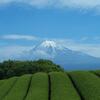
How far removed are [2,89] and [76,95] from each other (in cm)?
796

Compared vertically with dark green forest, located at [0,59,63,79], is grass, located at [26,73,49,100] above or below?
below

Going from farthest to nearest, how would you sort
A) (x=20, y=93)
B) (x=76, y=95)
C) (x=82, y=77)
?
(x=82, y=77)
(x=20, y=93)
(x=76, y=95)

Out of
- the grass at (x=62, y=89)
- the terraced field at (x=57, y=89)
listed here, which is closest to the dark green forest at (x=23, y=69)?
the terraced field at (x=57, y=89)

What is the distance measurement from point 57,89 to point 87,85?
1.82 metres

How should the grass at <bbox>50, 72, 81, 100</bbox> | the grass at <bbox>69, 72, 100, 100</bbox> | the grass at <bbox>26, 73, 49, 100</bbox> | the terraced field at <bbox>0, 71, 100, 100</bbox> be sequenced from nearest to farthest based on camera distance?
the grass at <bbox>69, 72, 100, 100</bbox>, the grass at <bbox>50, 72, 81, 100</bbox>, the terraced field at <bbox>0, 71, 100, 100</bbox>, the grass at <bbox>26, 73, 49, 100</bbox>

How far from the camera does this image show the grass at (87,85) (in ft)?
73.1

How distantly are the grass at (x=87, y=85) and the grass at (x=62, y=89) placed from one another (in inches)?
17.2

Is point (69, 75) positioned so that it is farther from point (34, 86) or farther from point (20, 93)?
point (20, 93)

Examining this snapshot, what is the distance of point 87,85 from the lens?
2600cm

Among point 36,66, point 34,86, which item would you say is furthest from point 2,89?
point 36,66

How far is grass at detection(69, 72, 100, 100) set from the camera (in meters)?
22.3

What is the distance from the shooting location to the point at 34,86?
2806 cm

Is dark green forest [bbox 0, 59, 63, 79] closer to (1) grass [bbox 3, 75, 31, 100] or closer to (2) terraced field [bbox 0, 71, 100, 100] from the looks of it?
(2) terraced field [bbox 0, 71, 100, 100]

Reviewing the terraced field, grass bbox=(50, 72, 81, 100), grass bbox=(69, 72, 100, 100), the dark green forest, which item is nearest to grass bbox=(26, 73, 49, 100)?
the terraced field
